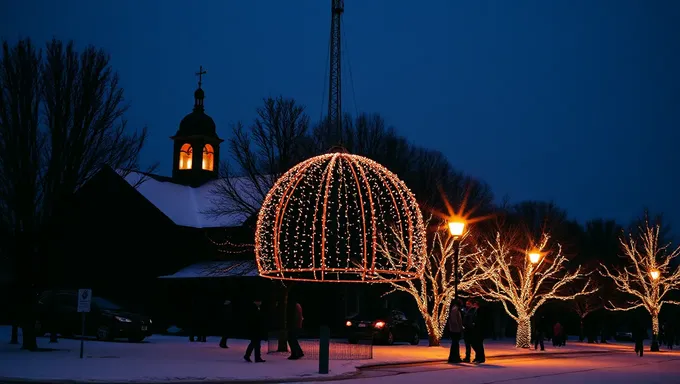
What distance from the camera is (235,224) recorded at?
4109 cm

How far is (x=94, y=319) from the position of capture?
28.4 metres

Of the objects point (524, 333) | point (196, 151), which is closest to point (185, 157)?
point (196, 151)

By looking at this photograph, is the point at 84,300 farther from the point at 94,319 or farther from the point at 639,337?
the point at 639,337

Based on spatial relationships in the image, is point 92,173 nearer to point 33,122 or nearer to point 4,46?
point 33,122

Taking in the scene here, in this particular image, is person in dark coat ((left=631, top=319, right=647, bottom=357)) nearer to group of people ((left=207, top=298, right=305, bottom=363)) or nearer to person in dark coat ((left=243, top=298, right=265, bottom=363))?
group of people ((left=207, top=298, right=305, bottom=363))

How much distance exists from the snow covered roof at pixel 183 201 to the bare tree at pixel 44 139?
16546 mm

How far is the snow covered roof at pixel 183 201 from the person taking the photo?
42.2 m

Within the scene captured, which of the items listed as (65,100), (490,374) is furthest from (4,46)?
(490,374)

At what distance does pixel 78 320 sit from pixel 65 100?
10083 mm

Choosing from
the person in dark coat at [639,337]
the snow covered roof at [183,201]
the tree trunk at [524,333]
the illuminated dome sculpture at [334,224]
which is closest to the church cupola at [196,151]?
the snow covered roof at [183,201]

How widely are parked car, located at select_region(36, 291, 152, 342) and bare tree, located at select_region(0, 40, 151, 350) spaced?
5537mm

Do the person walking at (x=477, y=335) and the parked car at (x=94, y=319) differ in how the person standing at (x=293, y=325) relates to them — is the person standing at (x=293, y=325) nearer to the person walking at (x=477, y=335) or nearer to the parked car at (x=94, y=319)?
the person walking at (x=477, y=335)

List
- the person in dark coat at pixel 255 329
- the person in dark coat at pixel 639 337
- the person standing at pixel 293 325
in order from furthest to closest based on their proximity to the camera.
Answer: the person in dark coat at pixel 639 337 < the person standing at pixel 293 325 < the person in dark coat at pixel 255 329

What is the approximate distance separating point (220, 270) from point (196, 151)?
49.0 ft
